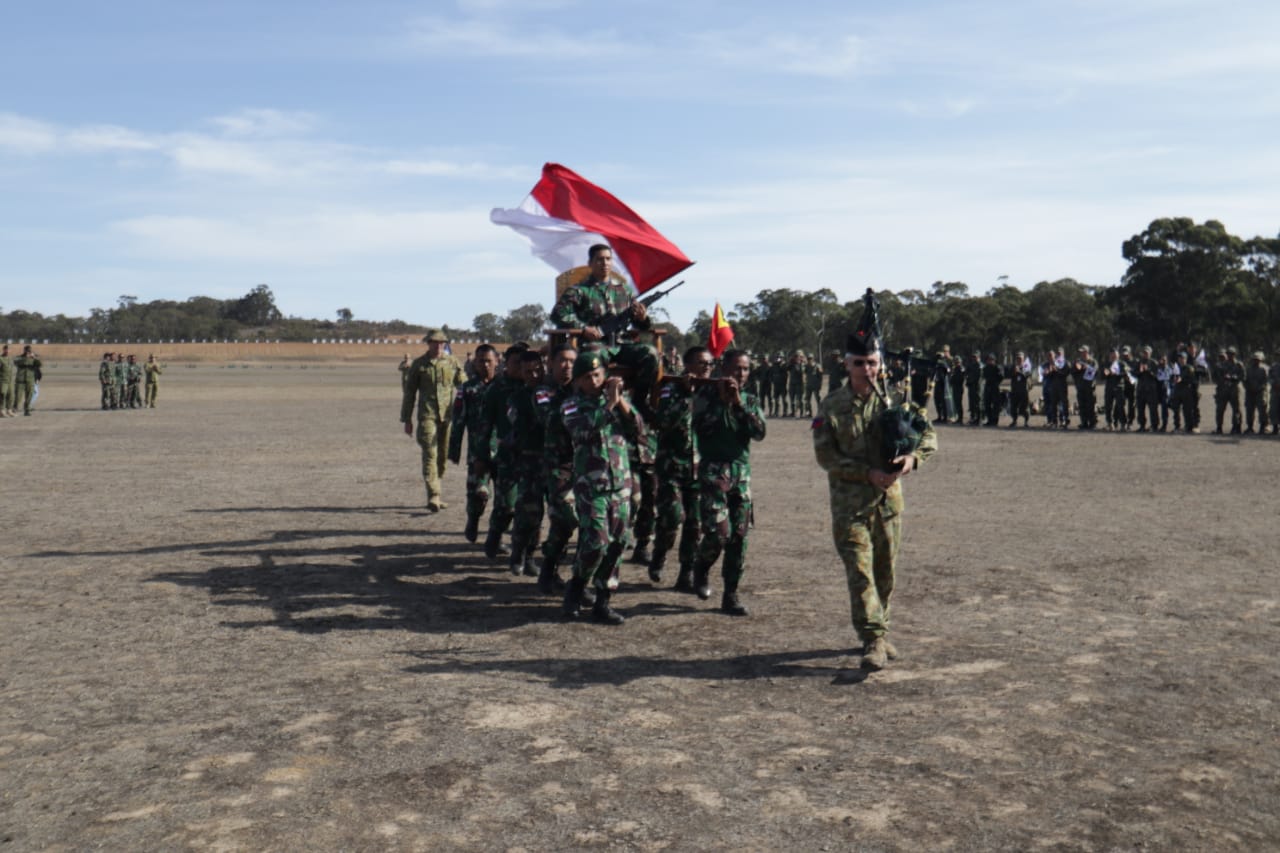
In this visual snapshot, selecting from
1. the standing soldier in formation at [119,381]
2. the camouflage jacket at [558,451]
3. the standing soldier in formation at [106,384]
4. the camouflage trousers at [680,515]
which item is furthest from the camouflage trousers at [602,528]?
the standing soldier in formation at [119,381]

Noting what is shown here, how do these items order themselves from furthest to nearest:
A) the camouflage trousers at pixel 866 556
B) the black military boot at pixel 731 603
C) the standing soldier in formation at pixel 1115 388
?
1. the standing soldier in formation at pixel 1115 388
2. the black military boot at pixel 731 603
3. the camouflage trousers at pixel 866 556

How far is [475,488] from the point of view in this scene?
10.6m

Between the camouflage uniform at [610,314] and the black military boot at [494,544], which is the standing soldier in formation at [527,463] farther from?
the camouflage uniform at [610,314]

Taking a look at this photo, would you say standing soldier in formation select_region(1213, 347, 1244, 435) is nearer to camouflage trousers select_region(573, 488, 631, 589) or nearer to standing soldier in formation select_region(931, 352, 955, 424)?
standing soldier in formation select_region(931, 352, 955, 424)

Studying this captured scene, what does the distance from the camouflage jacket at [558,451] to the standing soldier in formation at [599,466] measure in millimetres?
532

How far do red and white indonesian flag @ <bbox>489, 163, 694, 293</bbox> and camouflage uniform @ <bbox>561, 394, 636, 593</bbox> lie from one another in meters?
2.93

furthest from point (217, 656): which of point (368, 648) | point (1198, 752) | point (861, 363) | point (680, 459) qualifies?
point (1198, 752)

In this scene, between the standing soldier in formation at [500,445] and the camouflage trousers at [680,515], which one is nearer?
the camouflage trousers at [680,515]

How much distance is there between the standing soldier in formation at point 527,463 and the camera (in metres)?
9.25

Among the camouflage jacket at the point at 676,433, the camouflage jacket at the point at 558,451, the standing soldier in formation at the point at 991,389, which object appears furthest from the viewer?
the standing soldier in formation at the point at 991,389

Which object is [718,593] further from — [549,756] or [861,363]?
[549,756]

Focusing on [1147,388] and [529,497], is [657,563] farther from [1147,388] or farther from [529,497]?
[1147,388]

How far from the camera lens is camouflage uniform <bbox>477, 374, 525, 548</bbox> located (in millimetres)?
9680

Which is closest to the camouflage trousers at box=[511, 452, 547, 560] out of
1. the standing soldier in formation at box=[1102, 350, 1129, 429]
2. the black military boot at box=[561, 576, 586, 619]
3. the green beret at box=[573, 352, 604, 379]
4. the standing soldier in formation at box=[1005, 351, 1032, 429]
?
the black military boot at box=[561, 576, 586, 619]
